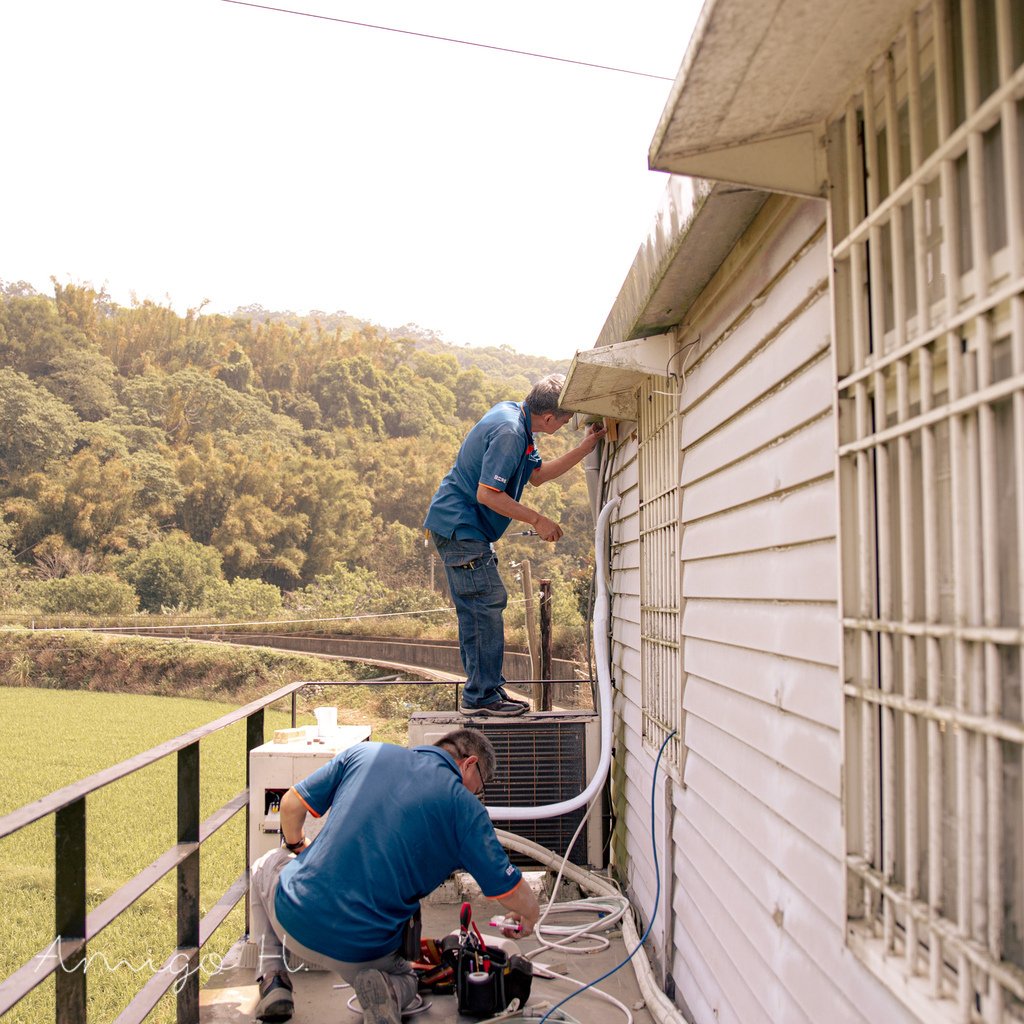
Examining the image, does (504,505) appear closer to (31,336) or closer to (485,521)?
(485,521)

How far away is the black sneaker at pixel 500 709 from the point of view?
520 centimetres

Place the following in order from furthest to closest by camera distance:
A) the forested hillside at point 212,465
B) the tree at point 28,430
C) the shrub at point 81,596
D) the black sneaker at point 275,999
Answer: the tree at point 28,430 → the forested hillside at point 212,465 → the shrub at point 81,596 → the black sneaker at point 275,999

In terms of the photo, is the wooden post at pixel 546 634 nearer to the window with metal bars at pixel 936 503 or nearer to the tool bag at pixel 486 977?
the tool bag at pixel 486 977

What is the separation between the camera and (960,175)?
132cm

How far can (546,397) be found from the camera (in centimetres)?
495

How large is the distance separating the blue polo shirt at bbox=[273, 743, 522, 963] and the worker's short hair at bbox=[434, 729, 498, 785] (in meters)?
0.24

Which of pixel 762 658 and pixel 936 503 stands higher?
pixel 936 503

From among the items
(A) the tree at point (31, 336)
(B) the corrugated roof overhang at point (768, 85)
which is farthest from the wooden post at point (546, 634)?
(A) the tree at point (31, 336)

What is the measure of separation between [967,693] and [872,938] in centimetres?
59

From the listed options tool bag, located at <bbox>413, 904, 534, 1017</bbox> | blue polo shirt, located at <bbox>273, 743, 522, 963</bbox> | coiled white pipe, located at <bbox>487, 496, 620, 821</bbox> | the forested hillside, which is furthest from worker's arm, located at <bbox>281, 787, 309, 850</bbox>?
the forested hillside

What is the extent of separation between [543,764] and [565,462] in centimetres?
166

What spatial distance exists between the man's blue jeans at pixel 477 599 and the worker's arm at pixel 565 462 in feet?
1.59

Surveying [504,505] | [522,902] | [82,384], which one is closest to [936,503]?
[522,902]

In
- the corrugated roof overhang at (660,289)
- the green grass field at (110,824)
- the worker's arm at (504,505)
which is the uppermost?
the corrugated roof overhang at (660,289)
